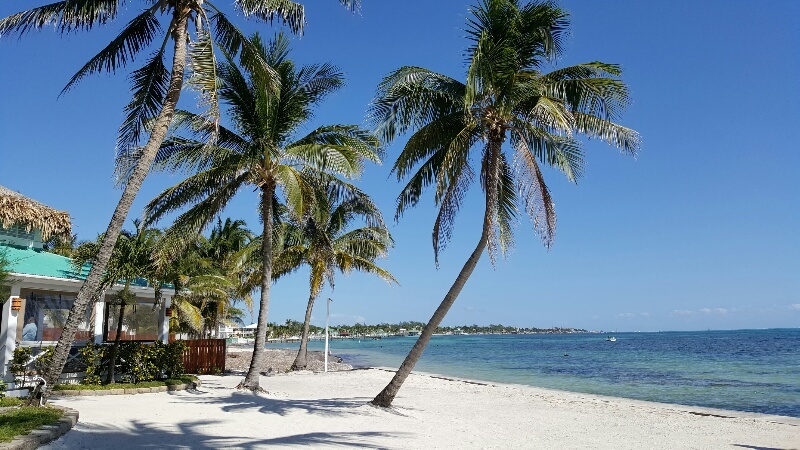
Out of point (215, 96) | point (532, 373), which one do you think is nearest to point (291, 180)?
point (215, 96)

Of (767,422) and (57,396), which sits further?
(767,422)

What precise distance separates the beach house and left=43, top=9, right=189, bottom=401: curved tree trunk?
3.07 m

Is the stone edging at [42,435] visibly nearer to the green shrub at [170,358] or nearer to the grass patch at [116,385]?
the grass patch at [116,385]

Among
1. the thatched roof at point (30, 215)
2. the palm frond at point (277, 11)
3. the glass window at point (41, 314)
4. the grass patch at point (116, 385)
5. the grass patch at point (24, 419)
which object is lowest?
Result: the grass patch at point (116, 385)

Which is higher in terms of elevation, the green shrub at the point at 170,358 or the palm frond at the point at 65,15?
the palm frond at the point at 65,15

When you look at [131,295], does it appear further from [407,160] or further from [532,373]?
[532,373]

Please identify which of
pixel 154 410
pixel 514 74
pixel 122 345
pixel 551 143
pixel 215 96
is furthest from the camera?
pixel 122 345

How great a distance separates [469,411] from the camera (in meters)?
13.1

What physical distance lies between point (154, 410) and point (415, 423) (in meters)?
4.67

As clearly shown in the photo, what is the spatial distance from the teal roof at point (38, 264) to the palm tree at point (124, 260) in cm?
25

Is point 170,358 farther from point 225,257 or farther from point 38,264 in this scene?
point 225,257

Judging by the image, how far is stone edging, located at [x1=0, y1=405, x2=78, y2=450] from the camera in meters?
6.02

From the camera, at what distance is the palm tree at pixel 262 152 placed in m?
13.5

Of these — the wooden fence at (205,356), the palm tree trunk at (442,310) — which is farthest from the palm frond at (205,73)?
the wooden fence at (205,356)
